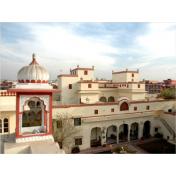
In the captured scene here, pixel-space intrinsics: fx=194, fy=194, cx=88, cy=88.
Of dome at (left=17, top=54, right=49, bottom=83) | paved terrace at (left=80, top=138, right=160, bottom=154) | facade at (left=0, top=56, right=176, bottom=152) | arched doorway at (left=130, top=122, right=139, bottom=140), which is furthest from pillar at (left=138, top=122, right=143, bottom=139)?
dome at (left=17, top=54, right=49, bottom=83)

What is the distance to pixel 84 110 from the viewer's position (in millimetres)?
13625

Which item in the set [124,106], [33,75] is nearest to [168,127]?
[124,106]

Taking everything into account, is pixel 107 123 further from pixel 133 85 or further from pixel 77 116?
pixel 133 85

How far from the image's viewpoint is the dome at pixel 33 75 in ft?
21.3

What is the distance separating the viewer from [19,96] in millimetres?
6340

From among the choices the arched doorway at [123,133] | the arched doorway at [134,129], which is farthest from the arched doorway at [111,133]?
the arched doorway at [134,129]

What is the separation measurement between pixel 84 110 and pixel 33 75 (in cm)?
756

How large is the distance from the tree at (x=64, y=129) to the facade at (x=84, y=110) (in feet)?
0.63

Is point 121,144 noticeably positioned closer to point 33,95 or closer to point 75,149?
point 75,149

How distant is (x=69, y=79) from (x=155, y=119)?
8478 millimetres

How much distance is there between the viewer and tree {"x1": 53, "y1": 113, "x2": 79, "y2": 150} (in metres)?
11.9

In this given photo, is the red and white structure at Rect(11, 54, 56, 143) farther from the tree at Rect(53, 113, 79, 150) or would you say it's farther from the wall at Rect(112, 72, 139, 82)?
the wall at Rect(112, 72, 139, 82)

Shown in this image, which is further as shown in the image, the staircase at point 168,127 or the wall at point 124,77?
the wall at point 124,77

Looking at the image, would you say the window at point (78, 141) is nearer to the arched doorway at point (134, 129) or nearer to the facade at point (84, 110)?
the facade at point (84, 110)
